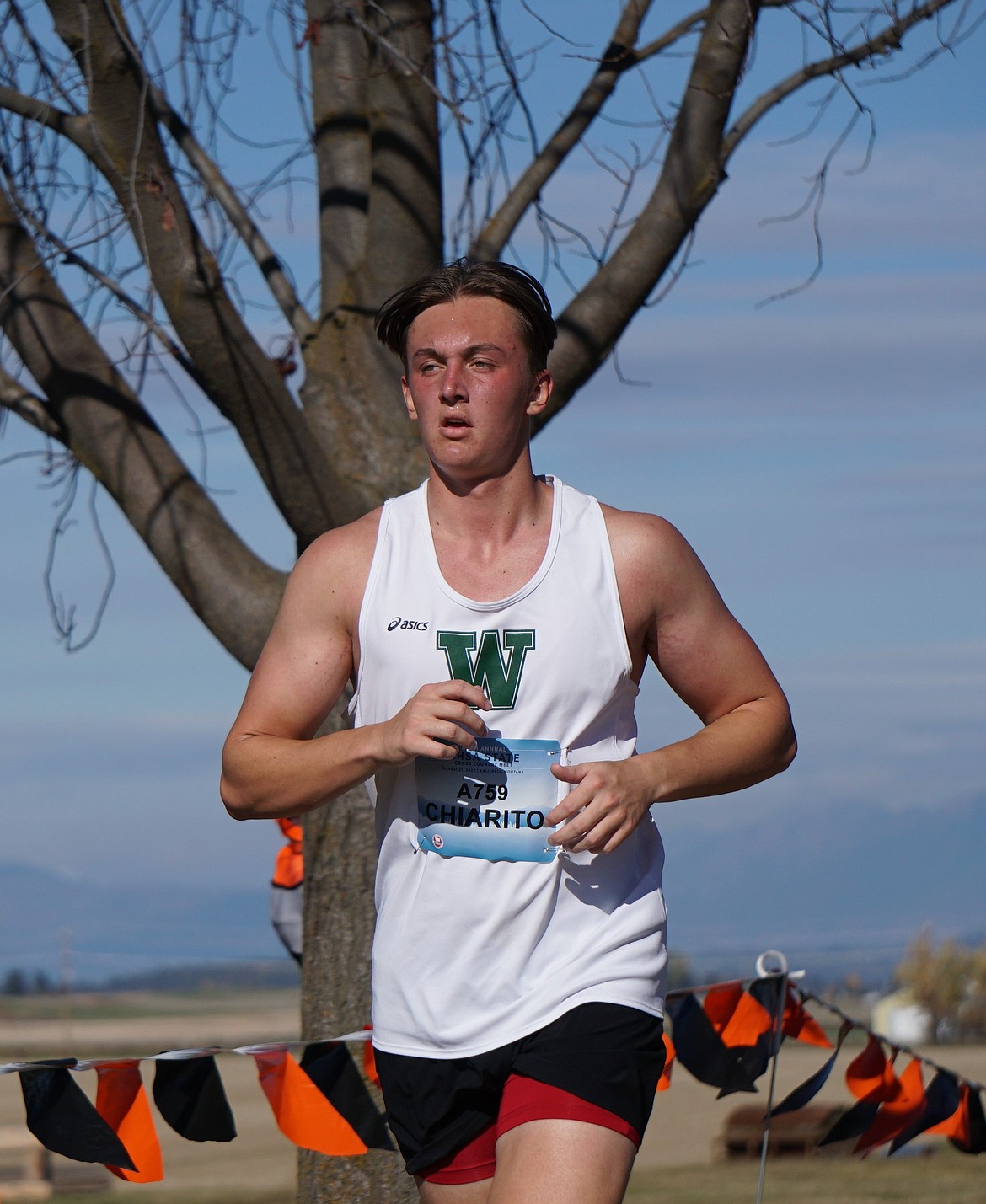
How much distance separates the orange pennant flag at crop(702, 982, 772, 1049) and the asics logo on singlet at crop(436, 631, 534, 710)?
279cm

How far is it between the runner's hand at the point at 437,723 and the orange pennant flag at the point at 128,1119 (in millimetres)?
1748

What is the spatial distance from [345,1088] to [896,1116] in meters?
2.41

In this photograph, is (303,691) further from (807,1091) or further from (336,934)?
(807,1091)

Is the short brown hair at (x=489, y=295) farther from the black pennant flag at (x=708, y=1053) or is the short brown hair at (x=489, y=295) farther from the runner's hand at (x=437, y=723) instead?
the black pennant flag at (x=708, y=1053)

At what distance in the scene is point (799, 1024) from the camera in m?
5.52

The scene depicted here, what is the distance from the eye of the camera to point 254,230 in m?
5.20

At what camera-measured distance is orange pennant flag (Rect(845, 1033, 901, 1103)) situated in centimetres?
551

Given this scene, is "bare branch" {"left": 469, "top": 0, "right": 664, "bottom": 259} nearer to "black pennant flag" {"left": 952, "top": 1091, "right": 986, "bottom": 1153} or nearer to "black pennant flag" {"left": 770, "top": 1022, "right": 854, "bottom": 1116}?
"black pennant flag" {"left": 770, "top": 1022, "right": 854, "bottom": 1116}

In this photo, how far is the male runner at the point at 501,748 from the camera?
2.43 meters

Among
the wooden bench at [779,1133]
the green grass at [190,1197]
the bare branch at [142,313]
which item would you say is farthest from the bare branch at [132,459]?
the wooden bench at [779,1133]

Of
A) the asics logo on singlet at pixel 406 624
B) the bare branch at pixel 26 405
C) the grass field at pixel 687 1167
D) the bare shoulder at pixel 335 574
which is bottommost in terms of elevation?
the grass field at pixel 687 1167

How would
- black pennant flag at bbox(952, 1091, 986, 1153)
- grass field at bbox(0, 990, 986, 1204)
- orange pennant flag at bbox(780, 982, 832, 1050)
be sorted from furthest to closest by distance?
grass field at bbox(0, 990, 986, 1204)
black pennant flag at bbox(952, 1091, 986, 1153)
orange pennant flag at bbox(780, 982, 832, 1050)

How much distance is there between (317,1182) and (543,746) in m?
2.58

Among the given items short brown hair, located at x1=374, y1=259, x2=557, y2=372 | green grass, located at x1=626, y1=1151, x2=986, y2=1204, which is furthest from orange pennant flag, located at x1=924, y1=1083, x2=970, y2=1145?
short brown hair, located at x1=374, y1=259, x2=557, y2=372
